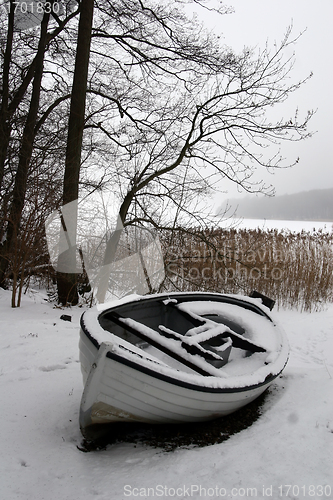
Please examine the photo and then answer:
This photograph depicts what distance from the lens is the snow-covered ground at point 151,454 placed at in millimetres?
1892

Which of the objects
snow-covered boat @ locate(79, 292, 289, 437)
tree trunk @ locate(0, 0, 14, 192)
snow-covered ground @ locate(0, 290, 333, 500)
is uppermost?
tree trunk @ locate(0, 0, 14, 192)

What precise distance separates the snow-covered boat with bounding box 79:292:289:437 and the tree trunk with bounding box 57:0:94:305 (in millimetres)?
3498

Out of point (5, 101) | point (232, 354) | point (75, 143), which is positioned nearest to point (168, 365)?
point (232, 354)

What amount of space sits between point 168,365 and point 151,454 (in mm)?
703

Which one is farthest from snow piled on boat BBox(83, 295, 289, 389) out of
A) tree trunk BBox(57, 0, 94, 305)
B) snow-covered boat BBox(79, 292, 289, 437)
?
tree trunk BBox(57, 0, 94, 305)

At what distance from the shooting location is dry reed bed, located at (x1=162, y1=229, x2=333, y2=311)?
7418 millimetres

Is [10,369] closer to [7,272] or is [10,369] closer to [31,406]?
[31,406]

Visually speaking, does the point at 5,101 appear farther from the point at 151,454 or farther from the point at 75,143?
the point at 151,454

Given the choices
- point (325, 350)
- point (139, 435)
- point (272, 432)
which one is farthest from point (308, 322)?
point (139, 435)

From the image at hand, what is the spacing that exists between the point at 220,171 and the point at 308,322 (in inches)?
145

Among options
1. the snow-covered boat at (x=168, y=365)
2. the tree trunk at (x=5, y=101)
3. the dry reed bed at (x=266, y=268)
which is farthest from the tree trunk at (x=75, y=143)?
the snow-covered boat at (x=168, y=365)

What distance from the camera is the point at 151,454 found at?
2.29m

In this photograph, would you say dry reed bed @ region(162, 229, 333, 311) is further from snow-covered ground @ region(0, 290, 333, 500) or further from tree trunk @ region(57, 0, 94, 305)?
snow-covered ground @ region(0, 290, 333, 500)

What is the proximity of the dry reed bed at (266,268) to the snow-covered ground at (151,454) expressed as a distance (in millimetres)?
4050
